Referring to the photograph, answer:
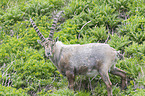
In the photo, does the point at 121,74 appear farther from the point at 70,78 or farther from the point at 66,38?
the point at 66,38

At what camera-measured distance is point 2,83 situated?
858 centimetres

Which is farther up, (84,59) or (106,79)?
(84,59)

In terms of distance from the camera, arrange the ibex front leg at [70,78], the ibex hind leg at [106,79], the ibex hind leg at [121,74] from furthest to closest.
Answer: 1. the ibex hind leg at [121,74]
2. the ibex front leg at [70,78]
3. the ibex hind leg at [106,79]

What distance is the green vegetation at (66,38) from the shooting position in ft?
27.5

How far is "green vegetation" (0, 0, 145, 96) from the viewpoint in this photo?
8.37 metres

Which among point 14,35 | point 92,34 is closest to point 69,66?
point 92,34

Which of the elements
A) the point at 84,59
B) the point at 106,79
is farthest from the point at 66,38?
the point at 106,79

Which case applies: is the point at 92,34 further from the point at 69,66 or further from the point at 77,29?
the point at 69,66

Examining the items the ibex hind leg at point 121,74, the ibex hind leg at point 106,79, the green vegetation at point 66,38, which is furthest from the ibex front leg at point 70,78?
the ibex hind leg at point 121,74

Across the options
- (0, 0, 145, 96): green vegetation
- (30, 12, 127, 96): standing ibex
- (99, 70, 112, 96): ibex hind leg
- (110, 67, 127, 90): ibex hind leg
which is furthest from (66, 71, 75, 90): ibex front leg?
(110, 67, 127, 90): ibex hind leg

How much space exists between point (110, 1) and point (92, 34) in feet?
8.62

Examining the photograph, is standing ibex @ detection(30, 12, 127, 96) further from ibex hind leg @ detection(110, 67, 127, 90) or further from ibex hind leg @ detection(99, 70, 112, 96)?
ibex hind leg @ detection(110, 67, 127, 90)

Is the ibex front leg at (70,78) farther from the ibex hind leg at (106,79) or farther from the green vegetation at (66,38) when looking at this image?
the ibex hind leg at (106,79)

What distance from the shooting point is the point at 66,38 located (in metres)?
Result: 10.7
